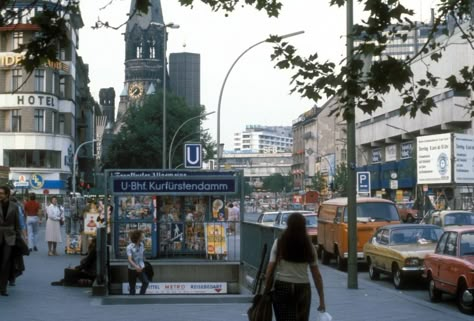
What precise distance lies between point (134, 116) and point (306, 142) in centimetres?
9574

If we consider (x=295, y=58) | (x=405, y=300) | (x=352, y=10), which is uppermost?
(x=352, y=10)

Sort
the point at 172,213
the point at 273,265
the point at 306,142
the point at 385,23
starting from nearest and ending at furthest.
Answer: the point at 273,265
the point at 385,23
the point at 172,213
the point at 306,142

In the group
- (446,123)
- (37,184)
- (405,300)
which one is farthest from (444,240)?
(446,123)

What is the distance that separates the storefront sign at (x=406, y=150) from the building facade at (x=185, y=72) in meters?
79.5

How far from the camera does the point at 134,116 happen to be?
8550cm

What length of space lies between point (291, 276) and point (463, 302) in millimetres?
7513

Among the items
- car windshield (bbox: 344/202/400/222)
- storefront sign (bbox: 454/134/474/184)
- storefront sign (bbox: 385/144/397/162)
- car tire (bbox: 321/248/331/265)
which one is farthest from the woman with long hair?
storefront sign (bbox: 385/144/397/162)

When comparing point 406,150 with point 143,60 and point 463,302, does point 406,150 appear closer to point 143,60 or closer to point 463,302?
point 463,302

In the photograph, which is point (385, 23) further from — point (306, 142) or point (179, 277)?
point (306, 142)

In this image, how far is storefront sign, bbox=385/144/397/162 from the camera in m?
99.9

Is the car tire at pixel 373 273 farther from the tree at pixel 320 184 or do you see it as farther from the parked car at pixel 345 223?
the tree at pixel 320 184

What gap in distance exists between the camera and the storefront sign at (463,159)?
4876cm

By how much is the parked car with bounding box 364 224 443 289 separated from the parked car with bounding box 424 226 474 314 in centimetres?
209

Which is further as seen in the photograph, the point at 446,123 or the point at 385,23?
the point at 446,123
